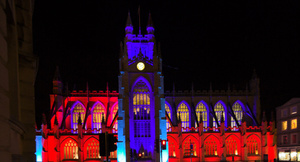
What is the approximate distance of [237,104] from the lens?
69500 millimetres

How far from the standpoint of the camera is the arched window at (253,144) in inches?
2480

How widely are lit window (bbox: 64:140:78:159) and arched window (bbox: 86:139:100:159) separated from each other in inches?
82.6

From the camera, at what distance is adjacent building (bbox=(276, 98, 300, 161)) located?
154ft

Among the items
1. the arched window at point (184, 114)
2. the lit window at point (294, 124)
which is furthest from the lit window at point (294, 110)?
the arched window at point (184, 114)

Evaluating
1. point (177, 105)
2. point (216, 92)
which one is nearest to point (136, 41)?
point (177, 105)

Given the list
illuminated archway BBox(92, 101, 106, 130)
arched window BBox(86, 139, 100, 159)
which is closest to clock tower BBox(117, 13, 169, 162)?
arched window BBox(86, 139, 100, 159)

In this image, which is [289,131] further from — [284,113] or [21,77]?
[21,77]

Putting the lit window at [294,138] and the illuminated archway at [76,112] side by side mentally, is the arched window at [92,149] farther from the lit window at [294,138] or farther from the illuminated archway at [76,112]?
the lit window at [294,138]

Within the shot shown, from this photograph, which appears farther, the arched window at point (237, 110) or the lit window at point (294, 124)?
the arched window at point (237, 110)

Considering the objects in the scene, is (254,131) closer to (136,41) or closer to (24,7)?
(136,41)

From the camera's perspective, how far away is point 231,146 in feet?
206

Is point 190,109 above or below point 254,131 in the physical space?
above

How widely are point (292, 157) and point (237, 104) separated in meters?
22.0

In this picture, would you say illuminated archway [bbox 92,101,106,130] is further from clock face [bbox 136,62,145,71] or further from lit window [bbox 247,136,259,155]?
lit window [bbox 247,136,259,155]
